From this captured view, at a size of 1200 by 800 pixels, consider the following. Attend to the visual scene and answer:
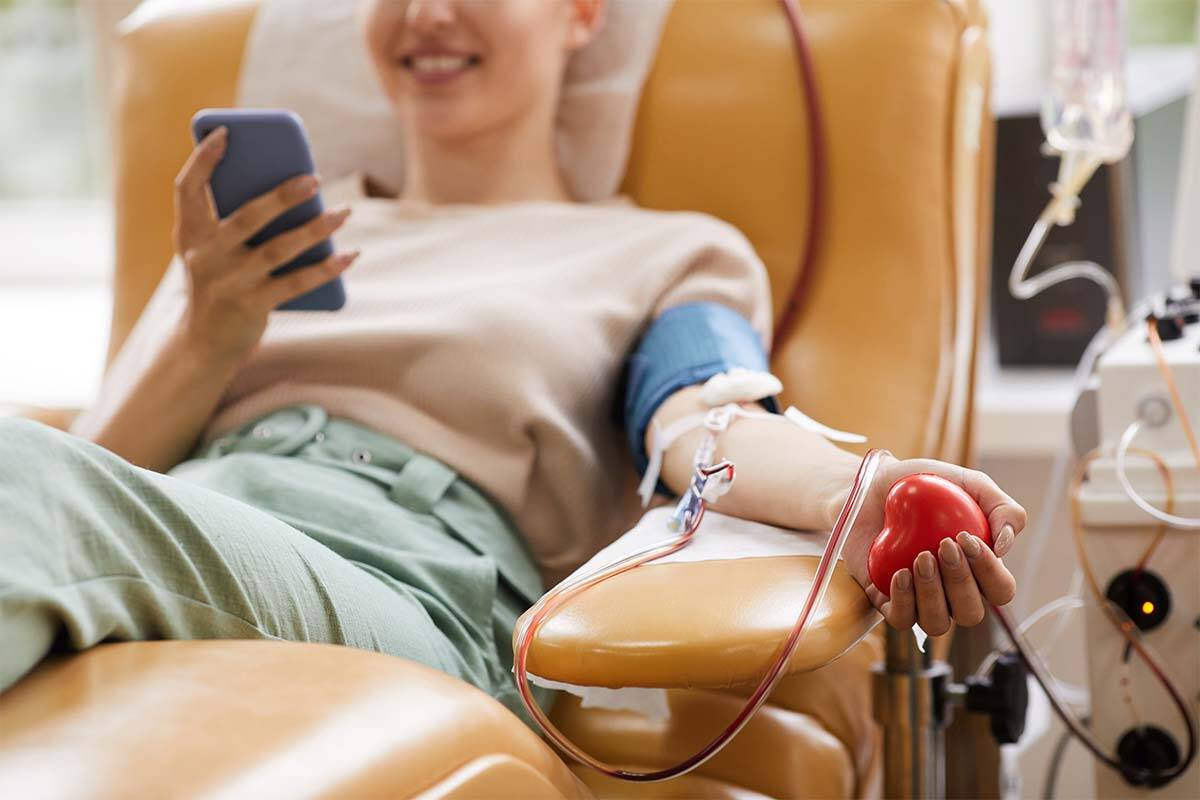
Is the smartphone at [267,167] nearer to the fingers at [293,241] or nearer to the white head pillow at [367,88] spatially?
the fingers at [293,241]

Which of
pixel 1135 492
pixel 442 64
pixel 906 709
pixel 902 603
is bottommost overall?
pixel 906 709

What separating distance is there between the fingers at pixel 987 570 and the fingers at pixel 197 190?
68 cm

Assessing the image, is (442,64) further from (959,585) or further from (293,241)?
(959,585)

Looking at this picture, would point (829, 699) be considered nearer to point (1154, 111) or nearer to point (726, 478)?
point (726, 478)

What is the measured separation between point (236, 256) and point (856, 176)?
56 cm

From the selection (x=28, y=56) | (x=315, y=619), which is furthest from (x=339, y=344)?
(x=28, y=56)

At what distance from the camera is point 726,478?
2.83ft

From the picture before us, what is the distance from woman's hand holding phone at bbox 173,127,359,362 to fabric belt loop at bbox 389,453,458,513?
0.17 meters

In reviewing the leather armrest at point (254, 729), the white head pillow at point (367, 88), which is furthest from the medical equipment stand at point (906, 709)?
the white head pillow at point (367, 88)

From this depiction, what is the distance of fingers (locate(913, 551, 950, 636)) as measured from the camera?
2.23ft

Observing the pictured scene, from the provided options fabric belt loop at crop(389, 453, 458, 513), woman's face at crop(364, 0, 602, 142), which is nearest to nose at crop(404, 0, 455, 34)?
woman's face at crop(364, 0, 602, 142)

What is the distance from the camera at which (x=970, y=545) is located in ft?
2.22

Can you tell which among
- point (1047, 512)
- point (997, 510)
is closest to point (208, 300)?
point (997, 510)

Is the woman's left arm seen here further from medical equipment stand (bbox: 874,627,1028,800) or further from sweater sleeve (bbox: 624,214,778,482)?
medical equipment stand (bbox: 874,627,1028,800)
